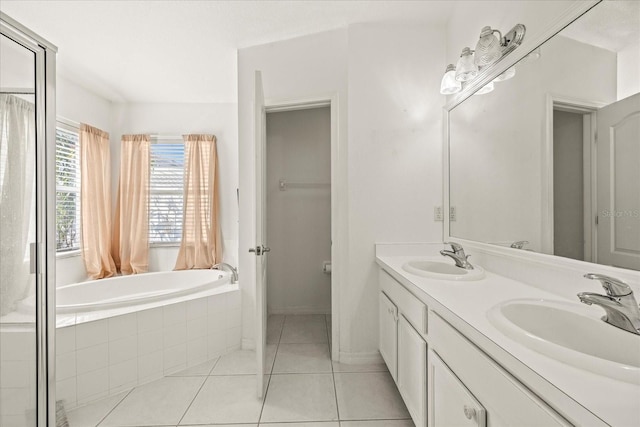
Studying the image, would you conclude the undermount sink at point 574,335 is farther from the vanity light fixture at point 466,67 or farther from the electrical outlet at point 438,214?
the vanity light fixture at point 466,67

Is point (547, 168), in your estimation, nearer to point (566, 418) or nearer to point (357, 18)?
point (566, 418)

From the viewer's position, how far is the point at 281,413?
1.59 m

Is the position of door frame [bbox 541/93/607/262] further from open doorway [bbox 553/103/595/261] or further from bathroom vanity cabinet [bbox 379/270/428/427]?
bathroom vanity cabinet [bbox 379/270/428/427]

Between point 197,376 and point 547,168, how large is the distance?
240 cm

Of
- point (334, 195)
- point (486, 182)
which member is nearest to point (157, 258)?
point (334, 195)

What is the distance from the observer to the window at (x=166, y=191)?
3479 mm

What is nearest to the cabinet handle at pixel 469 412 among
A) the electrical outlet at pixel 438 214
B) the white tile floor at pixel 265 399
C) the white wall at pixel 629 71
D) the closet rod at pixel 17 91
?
the white tile floor at pixel 265 399

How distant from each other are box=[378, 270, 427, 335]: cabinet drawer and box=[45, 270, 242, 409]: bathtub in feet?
4.26

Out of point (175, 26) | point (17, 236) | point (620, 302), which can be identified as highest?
point (175, 26)

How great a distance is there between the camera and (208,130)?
3.51 metres

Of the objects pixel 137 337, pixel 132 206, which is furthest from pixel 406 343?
pixel 132 206

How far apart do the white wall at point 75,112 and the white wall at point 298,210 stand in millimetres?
1969

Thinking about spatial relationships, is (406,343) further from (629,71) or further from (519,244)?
(629,71)

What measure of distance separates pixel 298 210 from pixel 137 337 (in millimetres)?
1925
